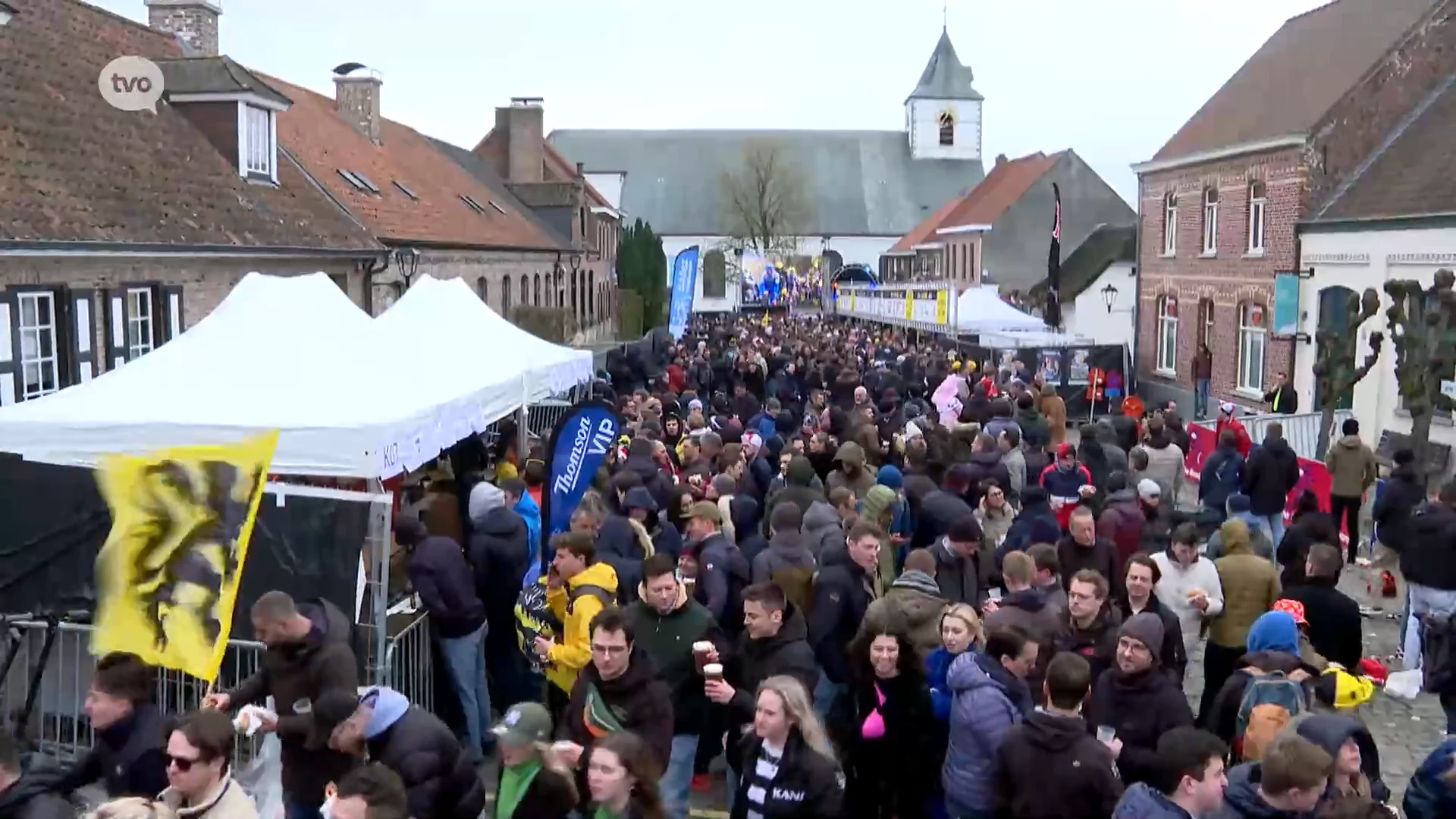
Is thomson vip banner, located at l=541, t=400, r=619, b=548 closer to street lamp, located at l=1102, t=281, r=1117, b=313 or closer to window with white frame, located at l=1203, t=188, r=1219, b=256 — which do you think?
window with white frame, located at l=1203, t=188, r=1219, b=256

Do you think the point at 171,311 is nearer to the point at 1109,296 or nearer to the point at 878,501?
the point at 878,501

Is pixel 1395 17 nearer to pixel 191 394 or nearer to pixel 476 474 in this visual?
pixel 476 474

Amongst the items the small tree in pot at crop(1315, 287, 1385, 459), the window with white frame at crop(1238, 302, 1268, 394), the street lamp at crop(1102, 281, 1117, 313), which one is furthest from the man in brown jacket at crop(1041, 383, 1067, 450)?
the street lamp at crop(1102, 281, 1117, 313)

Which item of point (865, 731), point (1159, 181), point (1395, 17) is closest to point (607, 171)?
point (1159, 181)

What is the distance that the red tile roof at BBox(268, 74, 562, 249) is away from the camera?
22391mm

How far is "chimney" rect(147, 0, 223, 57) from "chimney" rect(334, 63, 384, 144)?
7.07 meters

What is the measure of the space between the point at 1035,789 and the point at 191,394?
6.03 m

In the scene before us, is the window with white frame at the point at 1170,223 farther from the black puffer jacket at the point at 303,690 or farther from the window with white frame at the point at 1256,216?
the black puffer jacket at the point at 303,690

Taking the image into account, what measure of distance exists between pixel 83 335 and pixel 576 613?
8.36 m

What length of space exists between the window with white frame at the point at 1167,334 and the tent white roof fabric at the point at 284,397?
21.9 metres

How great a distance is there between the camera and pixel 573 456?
29.0 ft

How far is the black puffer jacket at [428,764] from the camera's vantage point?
4465 millimetres

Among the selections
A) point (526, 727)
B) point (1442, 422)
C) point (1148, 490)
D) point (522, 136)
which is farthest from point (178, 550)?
point (522, 136)

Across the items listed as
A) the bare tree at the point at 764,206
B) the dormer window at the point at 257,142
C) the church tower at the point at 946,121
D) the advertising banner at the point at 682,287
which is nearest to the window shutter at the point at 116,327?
the dormer window at the point at 257,142
